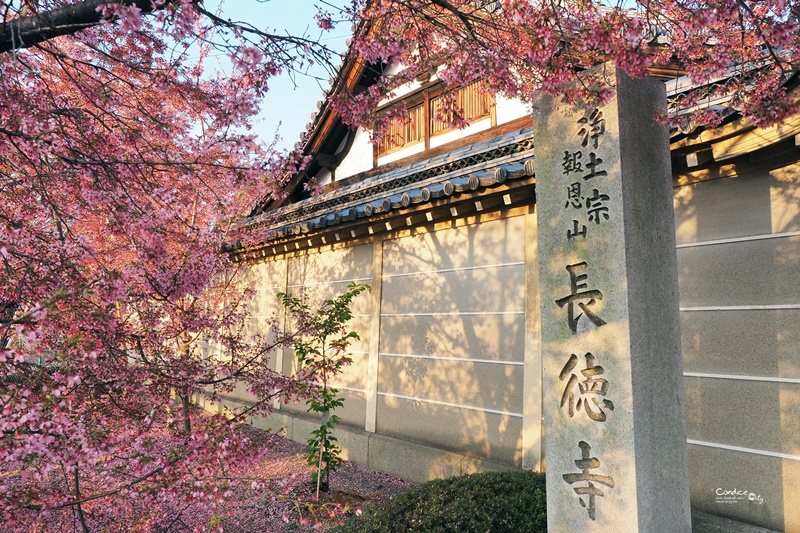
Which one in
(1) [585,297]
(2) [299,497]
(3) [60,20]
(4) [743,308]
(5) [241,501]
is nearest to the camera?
(3) [60,20]

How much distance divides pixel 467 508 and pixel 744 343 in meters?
2.75

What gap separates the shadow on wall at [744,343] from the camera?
435cm

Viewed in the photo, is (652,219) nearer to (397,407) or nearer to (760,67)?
(760,67)

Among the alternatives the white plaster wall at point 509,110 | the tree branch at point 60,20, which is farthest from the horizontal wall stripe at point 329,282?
the tree branch at point 60,20

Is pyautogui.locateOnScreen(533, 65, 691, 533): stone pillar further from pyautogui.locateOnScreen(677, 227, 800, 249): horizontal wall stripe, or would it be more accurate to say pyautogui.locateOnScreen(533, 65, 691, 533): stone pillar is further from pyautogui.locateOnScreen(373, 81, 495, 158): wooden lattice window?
pyautogui.locateOnScreen(373, 81, 495, 158): wooden lattice window

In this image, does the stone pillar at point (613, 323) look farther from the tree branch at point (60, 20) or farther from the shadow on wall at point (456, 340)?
the tree branch at point (60, 20)

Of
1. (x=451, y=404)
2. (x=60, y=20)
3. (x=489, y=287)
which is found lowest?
(x=451, y=404)

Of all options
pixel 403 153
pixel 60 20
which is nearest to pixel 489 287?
pixel 403 153

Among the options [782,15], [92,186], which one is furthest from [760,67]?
[92,186]

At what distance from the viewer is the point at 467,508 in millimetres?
4191

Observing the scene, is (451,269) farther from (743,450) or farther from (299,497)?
(743,450)

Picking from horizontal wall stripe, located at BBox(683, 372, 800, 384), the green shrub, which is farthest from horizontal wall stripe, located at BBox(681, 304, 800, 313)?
the green shrub

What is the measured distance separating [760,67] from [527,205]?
2.70 m

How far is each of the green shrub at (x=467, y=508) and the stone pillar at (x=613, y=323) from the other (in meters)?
0.44
